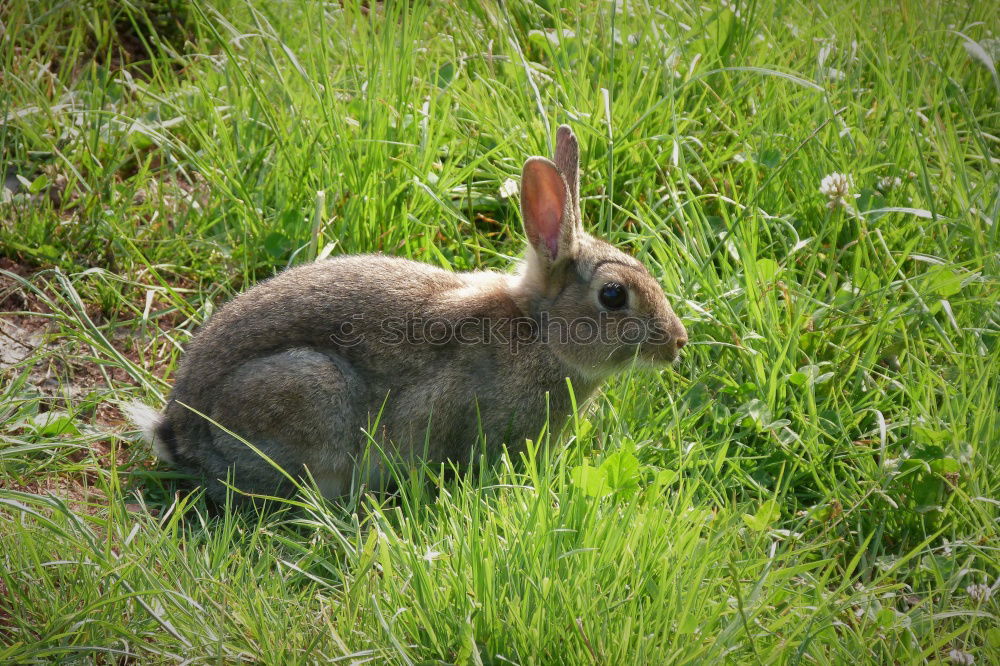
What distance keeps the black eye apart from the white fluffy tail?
77.5 inches

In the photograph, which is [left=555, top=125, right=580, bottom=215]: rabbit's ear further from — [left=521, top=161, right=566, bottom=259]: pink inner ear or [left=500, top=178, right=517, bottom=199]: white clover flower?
[left=500, top=178, right=517, bottom=199]: white clover flower

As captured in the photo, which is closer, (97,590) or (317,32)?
(97,590)

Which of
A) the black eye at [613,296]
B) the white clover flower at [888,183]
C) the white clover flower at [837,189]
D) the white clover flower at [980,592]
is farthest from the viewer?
the white clover flower at [888,183]

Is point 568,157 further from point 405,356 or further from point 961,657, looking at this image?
point 961,657

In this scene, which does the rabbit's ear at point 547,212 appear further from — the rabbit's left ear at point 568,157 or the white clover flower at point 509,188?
the white clover flower at point 509,188

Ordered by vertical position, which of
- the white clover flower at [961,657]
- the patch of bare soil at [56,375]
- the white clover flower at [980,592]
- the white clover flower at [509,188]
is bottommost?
the patch of bare soil at [56,375]

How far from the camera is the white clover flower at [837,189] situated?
4625mm

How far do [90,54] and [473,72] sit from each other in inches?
92.7

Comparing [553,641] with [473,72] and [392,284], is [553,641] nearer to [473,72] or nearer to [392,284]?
[392,284]

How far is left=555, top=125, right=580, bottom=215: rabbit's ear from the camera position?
14.5 feet

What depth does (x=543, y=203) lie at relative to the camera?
4.30m

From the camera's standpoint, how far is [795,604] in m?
3.26

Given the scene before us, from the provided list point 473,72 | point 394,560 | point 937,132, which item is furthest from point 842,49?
point 394,560

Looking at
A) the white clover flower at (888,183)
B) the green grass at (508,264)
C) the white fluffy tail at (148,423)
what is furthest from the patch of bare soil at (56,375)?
the white clover flower at (888,183)
